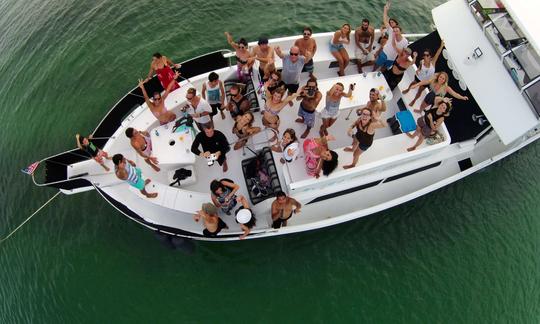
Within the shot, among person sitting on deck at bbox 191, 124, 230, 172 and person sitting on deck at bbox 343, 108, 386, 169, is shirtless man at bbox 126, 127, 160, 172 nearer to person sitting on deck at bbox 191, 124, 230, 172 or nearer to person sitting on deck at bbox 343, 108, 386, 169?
person sitting on deck at bbox 191, 124, 230, 172

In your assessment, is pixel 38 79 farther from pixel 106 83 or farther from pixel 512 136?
pixel 512 136

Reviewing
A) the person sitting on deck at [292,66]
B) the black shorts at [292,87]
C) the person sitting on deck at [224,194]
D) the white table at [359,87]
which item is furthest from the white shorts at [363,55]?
the person sitting on deck at [224,194]

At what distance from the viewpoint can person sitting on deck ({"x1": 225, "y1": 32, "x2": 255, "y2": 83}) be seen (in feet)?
25.3

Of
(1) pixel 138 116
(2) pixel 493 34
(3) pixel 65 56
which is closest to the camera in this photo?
(2) pixel 493 34

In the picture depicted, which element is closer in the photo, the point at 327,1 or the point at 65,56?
the point at 65,56

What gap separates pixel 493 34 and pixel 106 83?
37.9ft

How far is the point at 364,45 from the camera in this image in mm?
8805

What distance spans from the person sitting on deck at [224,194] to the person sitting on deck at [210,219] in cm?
17

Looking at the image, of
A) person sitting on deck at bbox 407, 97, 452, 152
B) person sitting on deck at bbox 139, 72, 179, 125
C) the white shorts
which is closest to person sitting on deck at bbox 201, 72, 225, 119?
person sitting on deck at bbox 139, 72, 179, 125

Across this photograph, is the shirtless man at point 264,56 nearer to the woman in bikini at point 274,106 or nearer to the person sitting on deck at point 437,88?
the woman in bikini at point 274,106

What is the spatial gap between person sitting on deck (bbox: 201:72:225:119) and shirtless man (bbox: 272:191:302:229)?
2626 mm

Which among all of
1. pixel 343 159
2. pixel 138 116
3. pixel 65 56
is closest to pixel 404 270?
pixel 343 159

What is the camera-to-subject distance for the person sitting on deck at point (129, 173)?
6.64m

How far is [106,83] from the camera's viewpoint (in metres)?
11.7
